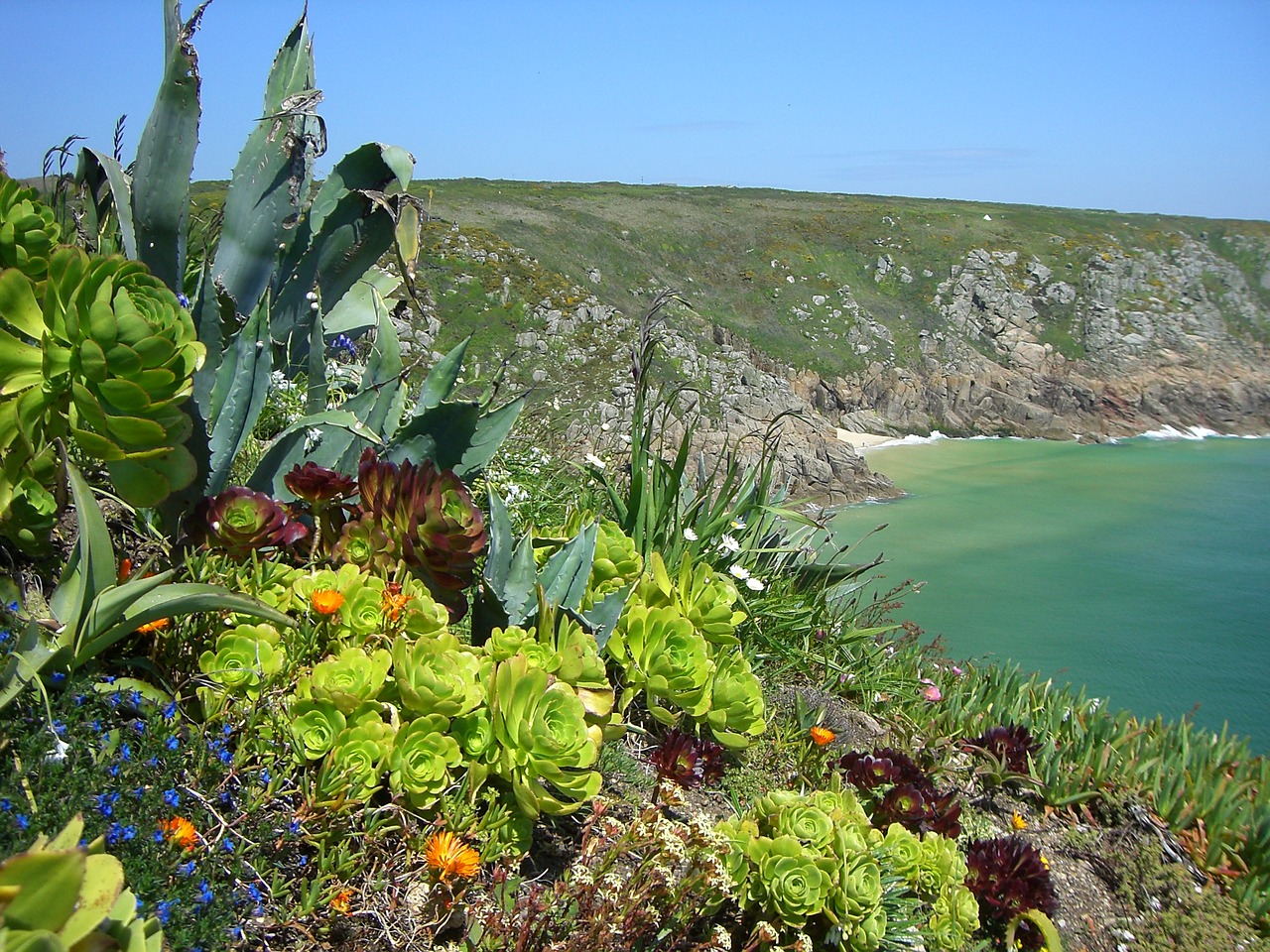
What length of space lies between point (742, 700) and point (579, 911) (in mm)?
837

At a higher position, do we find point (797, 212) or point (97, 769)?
point (797, 212)

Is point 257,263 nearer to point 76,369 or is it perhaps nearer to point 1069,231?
point 76,369

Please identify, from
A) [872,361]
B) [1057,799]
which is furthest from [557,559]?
[872,361]

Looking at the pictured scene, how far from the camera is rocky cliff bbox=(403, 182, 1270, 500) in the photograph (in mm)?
28609

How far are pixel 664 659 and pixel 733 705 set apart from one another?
0.79 feet

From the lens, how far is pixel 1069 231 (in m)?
57.1

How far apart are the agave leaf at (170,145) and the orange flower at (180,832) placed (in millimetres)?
1652

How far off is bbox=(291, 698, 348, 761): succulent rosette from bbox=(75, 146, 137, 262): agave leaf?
1.44 m

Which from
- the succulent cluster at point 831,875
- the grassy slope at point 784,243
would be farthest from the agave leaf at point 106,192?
the grassy slope at point 784,243

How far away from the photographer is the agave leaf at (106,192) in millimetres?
2334

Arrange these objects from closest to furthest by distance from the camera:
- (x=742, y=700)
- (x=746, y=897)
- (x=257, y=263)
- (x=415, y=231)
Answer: (x=746, y=897), (x=742, y=700), (x=257, y=263), (x=415, y=231)

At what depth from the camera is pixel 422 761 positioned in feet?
5.54

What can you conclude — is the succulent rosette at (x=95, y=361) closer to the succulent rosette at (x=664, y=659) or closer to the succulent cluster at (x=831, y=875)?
the succulent rosette at (x=664, y=659)

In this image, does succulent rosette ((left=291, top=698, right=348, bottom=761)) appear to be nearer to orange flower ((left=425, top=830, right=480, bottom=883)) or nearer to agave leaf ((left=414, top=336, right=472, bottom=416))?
orange flower ((left=425, top=830, right=480, bottom=883))
